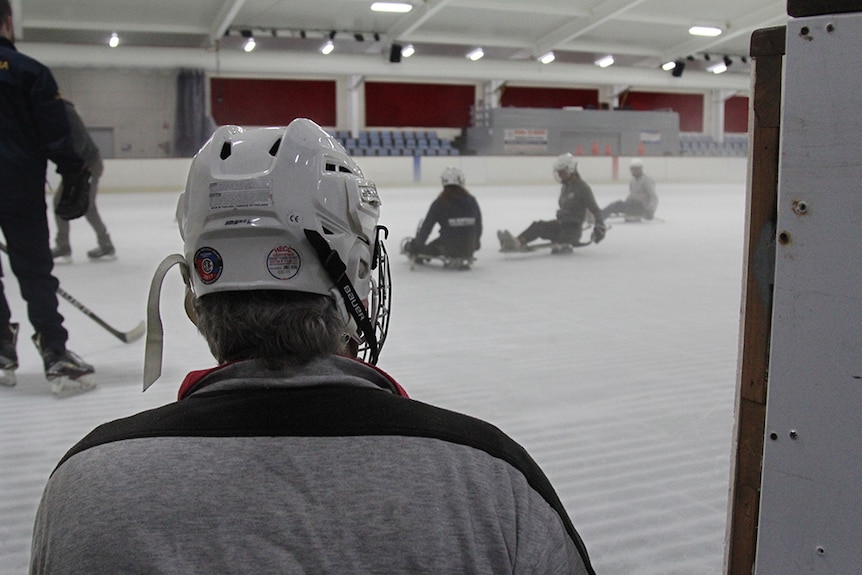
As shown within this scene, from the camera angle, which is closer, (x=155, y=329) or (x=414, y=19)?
(x=155, y=329)

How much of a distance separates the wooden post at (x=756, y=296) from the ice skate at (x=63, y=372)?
297 cm

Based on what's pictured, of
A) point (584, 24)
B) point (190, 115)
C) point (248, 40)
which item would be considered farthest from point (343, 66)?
point (584, 24)

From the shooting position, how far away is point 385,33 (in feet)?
67.0

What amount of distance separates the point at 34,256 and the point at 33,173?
0.34 metres

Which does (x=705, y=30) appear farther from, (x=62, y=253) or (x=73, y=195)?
(x=73, y=195)

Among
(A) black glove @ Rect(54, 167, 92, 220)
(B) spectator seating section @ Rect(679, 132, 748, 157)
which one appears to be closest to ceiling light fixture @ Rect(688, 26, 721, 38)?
(B) spectator seating section @ Rect(679, 132, 748, 157)

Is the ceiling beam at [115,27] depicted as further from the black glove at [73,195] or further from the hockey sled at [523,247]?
the black glove at [73,195]

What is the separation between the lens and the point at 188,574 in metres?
0.79

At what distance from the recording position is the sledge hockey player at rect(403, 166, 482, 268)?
7102mm

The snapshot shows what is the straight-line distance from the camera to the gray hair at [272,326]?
0.99m

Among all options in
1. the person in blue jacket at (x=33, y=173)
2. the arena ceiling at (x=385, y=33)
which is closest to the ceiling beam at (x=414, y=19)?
the arena ceiling at (x=385, y=33)

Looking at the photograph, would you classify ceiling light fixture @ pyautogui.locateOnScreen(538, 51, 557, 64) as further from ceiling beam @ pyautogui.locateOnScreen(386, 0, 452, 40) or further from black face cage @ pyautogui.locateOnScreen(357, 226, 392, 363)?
black face cage @ pyautogui.locateOnScreen(357, 226, 392, 363)

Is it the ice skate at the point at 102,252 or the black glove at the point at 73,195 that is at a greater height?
the black glove at the point at 73,195

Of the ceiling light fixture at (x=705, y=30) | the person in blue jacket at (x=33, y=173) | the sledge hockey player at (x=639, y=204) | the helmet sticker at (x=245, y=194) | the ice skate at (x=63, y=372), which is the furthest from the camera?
the ceiling light fixture at (x=705, y=30)
